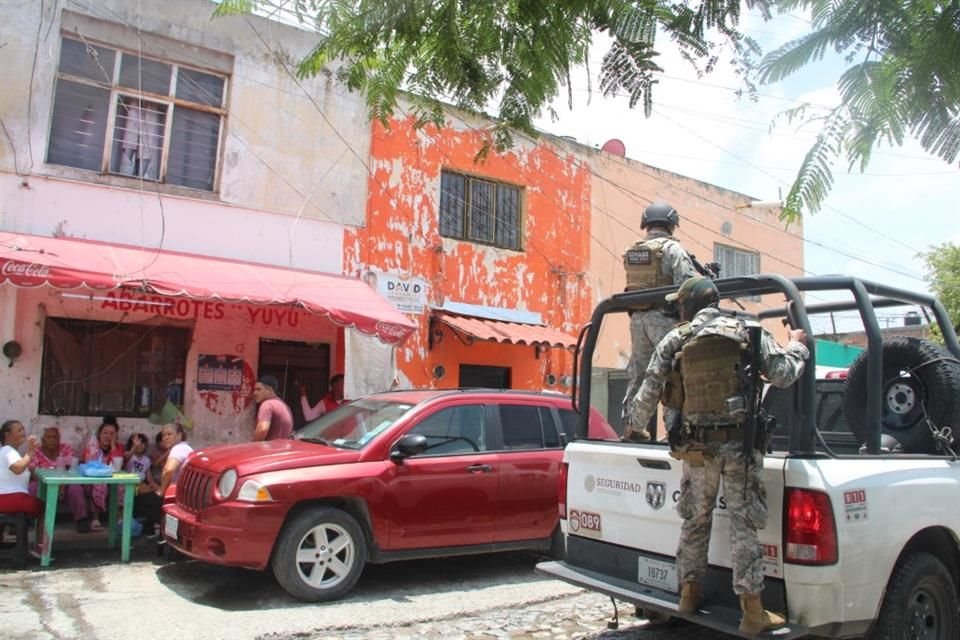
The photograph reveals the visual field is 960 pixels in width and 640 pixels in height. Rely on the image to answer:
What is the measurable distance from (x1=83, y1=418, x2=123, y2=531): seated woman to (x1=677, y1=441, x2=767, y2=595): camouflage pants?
20.5ft

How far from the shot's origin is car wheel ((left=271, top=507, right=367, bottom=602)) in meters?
5.74

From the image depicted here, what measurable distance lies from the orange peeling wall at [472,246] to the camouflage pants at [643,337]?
6.30 m

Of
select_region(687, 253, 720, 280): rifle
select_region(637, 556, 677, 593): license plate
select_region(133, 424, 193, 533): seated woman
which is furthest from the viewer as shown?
select_region(133, 424, 193, 533): seated woman

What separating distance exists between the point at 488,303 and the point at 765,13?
10.4 meters

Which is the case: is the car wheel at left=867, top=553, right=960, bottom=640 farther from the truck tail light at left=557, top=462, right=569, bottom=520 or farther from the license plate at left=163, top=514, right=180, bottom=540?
the license plate at left=163, top=514, right=180, bottom=540

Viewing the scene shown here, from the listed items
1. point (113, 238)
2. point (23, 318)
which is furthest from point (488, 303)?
point (23, 318)

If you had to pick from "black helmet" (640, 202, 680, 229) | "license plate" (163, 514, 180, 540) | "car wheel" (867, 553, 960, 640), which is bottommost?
"license plate" (163, 514, 180, 540)

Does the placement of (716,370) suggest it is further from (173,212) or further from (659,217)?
(173,212)

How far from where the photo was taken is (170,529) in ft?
20.7

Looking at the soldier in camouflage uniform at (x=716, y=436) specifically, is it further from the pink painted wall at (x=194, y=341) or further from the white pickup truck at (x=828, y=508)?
the pink painted wall at (x=194, y=341)

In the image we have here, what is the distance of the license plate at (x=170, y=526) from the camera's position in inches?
243

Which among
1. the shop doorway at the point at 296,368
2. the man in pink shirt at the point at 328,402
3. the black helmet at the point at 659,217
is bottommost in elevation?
the man in pink shirt at the point at 328,402

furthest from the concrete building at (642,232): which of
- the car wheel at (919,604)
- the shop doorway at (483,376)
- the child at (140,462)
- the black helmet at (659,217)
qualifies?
the car wheel at (919,604)

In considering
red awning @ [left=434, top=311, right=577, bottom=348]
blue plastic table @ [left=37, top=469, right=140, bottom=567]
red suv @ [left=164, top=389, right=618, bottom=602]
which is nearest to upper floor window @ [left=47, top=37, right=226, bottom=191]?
red awning @ [left=434, top=311, right=577, bottom=348]
